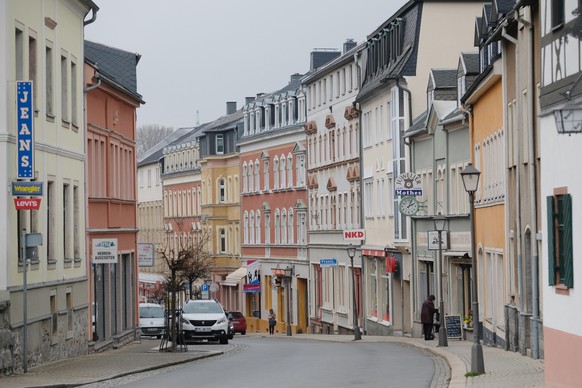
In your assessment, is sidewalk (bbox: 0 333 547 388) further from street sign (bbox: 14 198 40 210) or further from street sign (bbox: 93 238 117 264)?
street sign (bbox: 14 198 40 210)

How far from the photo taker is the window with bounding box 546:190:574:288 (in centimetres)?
2081

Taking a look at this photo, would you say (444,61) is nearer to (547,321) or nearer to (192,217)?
(547,321)

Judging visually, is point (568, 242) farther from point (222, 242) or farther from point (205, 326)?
point (222, 242)

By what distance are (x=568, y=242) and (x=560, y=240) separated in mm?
845

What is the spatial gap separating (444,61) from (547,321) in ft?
117

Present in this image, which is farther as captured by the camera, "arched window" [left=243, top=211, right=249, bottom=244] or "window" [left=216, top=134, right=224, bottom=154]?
"window" [left=216, top=134, right=224, bottom=154]

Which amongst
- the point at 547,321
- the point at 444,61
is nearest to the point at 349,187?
the point at 444,61

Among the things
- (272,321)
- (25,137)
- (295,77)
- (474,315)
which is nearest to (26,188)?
(25,137)

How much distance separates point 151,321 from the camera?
198 feet

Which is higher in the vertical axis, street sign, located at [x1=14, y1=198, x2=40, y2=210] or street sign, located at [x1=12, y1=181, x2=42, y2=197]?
street sign, located at [x1=12, y1=181, x2=42, y2=197]

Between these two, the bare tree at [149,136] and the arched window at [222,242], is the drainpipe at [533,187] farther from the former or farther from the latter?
the bare tree at [149,136]

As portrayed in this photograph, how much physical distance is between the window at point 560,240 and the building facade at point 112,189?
19.6 metres

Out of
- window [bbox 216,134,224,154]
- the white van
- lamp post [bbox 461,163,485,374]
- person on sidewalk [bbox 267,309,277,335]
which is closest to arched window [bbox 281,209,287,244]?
person on sidewalk [bbox 267,309,277,335]

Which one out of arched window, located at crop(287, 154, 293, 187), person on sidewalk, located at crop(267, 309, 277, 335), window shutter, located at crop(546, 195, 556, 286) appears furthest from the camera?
arched window, located at crop(287, 154, 293, 187)
